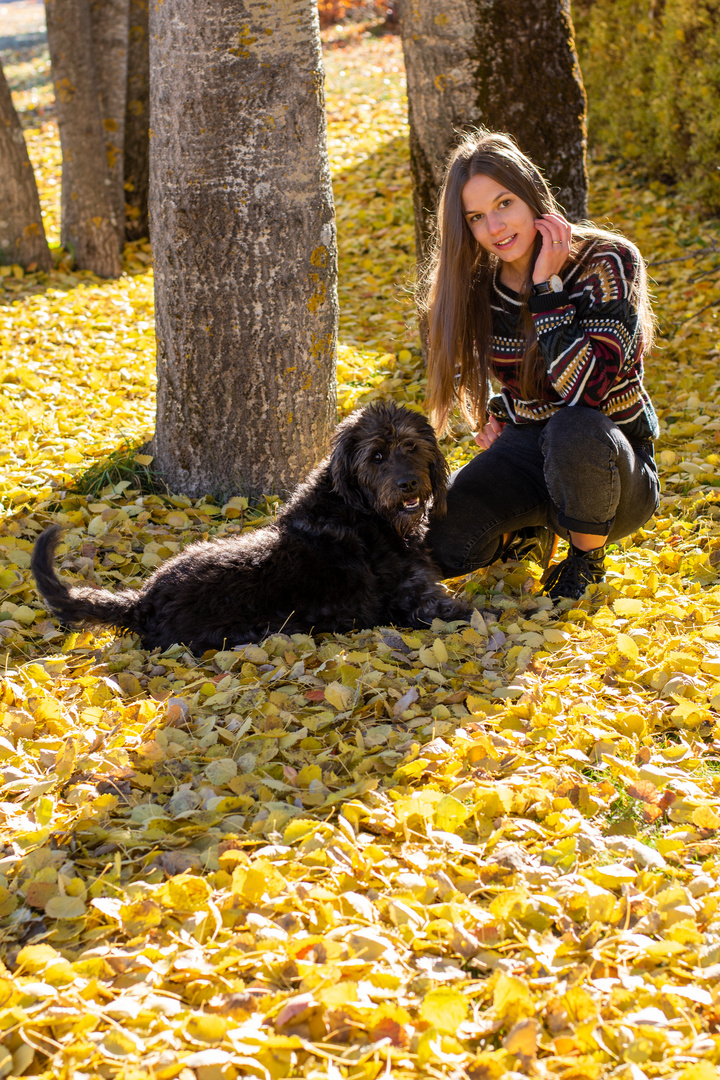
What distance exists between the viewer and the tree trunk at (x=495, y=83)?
5043 mm

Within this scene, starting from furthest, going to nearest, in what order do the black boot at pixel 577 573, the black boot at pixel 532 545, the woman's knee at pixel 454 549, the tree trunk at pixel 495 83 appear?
the tree trunk at pixel 495 83 < the black boot at pixel 532 545 < the woman's knee at pixel 454 549 < the black boot at pixel 577 573

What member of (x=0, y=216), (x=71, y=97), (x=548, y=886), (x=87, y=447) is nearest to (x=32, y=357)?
(x=87, y=447)

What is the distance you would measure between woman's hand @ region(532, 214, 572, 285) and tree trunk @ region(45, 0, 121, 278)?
19.7 feet

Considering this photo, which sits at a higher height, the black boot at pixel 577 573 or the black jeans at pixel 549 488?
the black jeans at pixel 549 488

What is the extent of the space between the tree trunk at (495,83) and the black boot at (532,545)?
6.62ft

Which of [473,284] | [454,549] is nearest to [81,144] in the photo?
[473,284]

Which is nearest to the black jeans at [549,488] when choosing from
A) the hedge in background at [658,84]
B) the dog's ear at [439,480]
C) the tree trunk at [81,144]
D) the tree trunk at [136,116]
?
the dog's ear at [439,480]

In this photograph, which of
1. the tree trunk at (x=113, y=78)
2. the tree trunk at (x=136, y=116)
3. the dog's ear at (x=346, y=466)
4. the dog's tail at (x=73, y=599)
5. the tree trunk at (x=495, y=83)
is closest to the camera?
the dog's tail at (x=73, y=599)

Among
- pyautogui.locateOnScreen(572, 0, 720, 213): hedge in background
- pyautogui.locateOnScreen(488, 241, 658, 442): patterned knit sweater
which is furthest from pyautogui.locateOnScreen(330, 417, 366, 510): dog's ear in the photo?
pyautogui.locateOnScreen(572, 0, 720, 213): hedge in background

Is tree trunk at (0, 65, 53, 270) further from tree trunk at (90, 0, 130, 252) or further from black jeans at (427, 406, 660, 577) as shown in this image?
black jeans at (427, 406, 660, 577)

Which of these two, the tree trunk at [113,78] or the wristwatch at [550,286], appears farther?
the tree trunk at [113,78]

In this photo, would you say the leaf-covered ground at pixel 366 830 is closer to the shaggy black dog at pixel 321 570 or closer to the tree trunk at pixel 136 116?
the shaggy black dog at pixel 321 570

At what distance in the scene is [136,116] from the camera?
29.3ft

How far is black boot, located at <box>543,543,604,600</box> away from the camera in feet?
12.2
